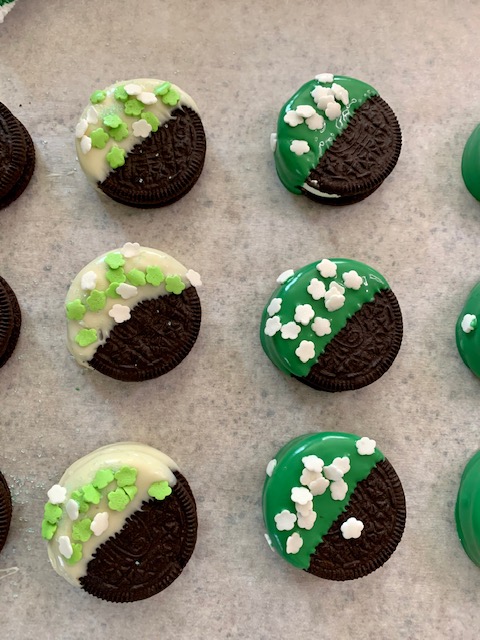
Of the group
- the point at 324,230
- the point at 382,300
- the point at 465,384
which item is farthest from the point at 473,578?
the point at 324,230

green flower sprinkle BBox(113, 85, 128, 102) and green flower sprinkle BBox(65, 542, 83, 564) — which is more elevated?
green flower sprinkle BBox(113, 85, 128, 102)

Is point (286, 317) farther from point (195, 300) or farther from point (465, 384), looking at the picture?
point (465, 384)

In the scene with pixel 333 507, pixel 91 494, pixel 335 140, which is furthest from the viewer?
pixel 335 140

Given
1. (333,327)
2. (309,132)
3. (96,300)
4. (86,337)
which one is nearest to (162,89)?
(309,132)

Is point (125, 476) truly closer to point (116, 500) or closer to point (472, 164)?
point (116, 500)

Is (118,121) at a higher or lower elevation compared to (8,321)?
higher

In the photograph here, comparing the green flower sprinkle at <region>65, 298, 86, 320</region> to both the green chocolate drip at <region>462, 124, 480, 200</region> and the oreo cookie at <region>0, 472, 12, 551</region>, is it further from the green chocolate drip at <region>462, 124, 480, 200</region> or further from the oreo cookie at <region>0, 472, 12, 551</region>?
the green chocolate drip at <region>462, 124, 480, 200</region>

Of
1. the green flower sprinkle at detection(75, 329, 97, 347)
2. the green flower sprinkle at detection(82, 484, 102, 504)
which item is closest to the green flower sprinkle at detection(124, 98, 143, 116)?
the green flower sprinkle at detection(75, 329, 97, 347)
